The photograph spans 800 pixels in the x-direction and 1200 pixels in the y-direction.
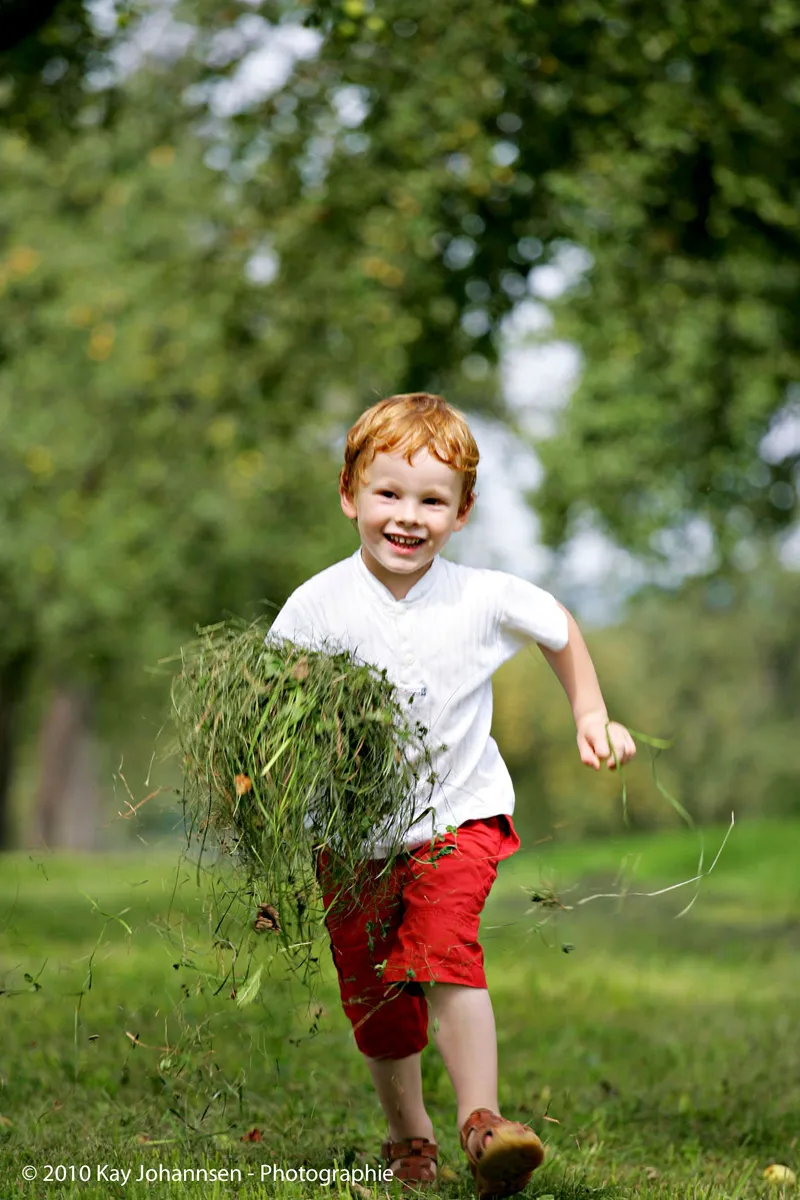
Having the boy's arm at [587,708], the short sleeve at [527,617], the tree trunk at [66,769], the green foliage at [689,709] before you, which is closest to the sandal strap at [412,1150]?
the boy's arm at [587,708]

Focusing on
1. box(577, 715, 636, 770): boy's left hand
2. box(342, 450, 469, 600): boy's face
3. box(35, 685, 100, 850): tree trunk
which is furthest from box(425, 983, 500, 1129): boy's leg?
box(35, 685, 100, 850): tree trunk

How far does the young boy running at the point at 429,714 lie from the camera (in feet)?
12.1

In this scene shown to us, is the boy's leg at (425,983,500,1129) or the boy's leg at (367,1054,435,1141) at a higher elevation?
the boy's leg at (425,983,500,1129)

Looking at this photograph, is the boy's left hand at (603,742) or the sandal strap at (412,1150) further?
the sandal strap at (412,1150)

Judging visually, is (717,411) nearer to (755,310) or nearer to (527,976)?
(755,310)

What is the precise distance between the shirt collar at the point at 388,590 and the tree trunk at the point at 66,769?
21.0 m

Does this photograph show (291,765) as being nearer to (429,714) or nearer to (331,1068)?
(429,714)

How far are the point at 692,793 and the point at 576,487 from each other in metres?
13.2

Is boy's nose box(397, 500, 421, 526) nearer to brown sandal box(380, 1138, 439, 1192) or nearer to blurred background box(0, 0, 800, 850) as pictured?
blurred background box(0, 0, 800, 850)

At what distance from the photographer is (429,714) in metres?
3.85

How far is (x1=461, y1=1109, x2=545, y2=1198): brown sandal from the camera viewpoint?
3363mm

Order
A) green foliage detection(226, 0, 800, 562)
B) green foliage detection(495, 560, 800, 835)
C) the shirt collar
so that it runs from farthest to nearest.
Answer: green foliage detection(495, 560, 800, 835) < green foliage detection(226, 0, 800, 562) < the shirt collar

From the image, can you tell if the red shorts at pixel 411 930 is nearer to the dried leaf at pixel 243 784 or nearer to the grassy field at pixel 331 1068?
the grassy field at pixel 331 1068

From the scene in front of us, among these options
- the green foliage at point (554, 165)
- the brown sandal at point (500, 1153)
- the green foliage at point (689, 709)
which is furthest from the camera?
the green foliage at point (689, 709)
